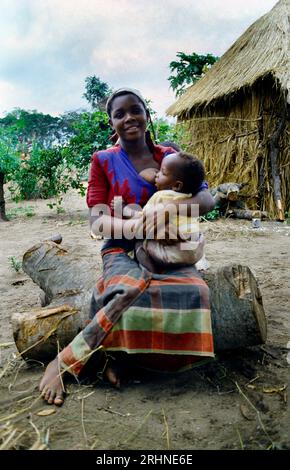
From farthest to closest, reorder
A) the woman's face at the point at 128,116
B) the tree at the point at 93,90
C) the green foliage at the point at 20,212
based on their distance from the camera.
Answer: the tree at the point at 93,90
the green foliage at the point at 20,212
the woman's face at the point at 128,116

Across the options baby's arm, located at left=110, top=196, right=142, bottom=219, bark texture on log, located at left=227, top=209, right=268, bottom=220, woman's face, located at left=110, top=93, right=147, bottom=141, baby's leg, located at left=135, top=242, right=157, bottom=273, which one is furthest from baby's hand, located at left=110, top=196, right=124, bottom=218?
bark texture on log, located at left=227, top=209, right=268, bottom=220

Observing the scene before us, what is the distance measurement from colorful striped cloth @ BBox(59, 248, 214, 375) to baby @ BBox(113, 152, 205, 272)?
0.19 meters

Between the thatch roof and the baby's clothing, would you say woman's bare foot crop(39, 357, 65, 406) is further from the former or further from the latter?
the thatch roof

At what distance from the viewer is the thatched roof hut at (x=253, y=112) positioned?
7469 mm

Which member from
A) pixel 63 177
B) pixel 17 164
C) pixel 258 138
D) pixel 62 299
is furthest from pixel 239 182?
pixel 62 299

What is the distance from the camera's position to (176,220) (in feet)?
6.77

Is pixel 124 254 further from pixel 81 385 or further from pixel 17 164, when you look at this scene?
pixel 17 164

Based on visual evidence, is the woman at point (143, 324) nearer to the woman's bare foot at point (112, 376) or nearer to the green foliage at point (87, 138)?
the woman's bare foot at point (112, 376)

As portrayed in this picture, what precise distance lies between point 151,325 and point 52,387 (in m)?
0.54

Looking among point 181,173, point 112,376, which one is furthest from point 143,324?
point 181,173

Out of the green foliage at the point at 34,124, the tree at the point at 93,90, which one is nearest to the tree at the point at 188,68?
the tree at the point at 93,90

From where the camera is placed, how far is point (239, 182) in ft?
27.4

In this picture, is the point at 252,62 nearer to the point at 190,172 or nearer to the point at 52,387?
the point at 190,172
